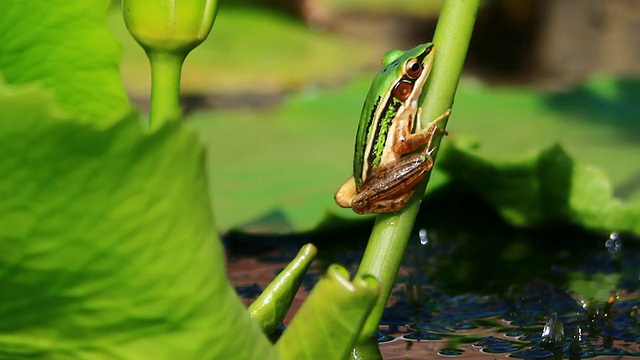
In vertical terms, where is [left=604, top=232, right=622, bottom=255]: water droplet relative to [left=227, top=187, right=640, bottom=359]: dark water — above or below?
above

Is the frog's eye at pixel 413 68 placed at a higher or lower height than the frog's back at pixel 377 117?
higher

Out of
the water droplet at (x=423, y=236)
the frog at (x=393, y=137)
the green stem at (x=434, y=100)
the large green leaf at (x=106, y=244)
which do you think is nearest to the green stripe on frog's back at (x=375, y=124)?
the frog at (x=393, y=137)

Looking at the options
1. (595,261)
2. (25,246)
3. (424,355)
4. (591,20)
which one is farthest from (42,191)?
(591,20)

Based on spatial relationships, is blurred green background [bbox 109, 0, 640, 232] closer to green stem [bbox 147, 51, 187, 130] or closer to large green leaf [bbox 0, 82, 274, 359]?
green stem [bbox 147, 51, 187, 130]

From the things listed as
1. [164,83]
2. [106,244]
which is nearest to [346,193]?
[164,83]

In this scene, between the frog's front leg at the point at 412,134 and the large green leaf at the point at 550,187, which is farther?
the large green leaf at the point at 550,187

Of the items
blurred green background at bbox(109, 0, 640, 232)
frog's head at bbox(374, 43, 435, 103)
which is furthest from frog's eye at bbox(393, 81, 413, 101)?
blurred green background at bbox(109, 0, 640, 232)

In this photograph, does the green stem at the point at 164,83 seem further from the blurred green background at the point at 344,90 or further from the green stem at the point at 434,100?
the blurred green background at the point at 344,90
